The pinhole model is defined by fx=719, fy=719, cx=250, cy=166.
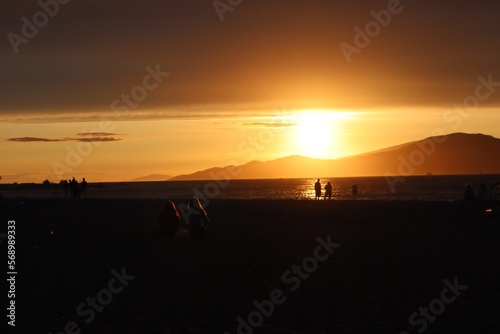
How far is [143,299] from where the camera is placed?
519 inches

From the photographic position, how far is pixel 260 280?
600 inches

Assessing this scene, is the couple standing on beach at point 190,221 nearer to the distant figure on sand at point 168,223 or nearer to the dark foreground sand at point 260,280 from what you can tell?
the distant figure on sand at point 168,223

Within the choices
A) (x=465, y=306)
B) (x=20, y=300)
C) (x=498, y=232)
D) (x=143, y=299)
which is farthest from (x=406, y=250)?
(x=20, y=300)

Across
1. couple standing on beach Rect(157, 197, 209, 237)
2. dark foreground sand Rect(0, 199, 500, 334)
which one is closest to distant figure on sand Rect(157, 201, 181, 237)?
couple standing on beach Rect(157, 197, 209, 237)

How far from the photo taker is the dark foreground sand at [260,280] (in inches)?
442

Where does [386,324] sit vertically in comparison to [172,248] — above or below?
below

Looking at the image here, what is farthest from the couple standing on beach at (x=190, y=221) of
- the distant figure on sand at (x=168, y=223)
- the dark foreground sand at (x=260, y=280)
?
the dark foreground sand at (x=260, y=280)

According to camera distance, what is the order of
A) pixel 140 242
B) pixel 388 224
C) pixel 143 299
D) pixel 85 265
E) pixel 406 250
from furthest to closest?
→ pixel 388 224 < pixel 140 242 < pixel 406 250 < pixel 85 265 < pixel 143 299

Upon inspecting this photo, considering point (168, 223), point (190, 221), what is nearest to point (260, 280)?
point (190, 221)

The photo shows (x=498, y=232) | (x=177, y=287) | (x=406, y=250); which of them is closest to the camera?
(x=177, y=287)

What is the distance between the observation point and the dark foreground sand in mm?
11234

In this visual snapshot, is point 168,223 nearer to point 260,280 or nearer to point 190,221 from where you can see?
point 190,221

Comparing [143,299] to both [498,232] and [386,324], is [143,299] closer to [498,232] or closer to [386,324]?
[386,324]

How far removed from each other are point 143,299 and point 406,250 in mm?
9488
